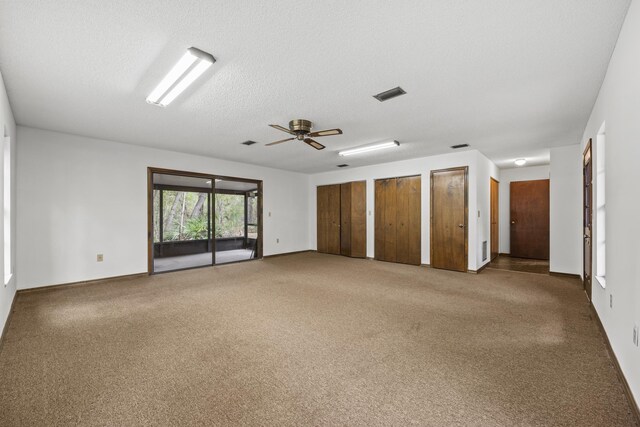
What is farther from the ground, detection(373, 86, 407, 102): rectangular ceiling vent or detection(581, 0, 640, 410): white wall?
detection(373, 86, 407, 102): rectangular ceiling vent

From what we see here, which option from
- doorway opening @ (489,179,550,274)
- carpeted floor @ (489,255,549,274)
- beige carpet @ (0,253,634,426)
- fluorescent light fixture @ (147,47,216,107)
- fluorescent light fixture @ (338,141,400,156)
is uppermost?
fluorescent light fixture @ (147,47,216,107)

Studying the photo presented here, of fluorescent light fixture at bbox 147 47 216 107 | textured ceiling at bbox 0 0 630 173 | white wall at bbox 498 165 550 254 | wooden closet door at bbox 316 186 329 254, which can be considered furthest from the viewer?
wooden closet door at bbox 316 186 329 254

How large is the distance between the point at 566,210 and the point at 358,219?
4.14 meters

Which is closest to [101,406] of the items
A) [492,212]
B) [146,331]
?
[146,331]

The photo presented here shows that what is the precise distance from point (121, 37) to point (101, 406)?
244 cm

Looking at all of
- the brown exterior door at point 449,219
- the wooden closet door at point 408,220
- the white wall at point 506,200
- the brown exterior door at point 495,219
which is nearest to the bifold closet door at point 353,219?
the wooden closet door at point 408,220

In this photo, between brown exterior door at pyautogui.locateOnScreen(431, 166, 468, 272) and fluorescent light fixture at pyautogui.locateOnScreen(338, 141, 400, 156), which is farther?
brown exterior door at pyautogui.locateOnScreen(431, 166, 468, 272)

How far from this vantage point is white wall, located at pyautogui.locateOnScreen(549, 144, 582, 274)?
4848 mm

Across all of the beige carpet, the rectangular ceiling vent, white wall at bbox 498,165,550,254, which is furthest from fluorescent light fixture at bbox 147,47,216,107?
white wall at bbox 498,165,550,254

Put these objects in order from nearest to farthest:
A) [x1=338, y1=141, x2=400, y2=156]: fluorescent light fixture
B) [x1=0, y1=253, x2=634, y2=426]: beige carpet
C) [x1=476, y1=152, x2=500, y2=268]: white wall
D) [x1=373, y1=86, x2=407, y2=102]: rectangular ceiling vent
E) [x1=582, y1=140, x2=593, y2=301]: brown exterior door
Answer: [x1=0, y1=253, x2=634, y2=426]: beige carpet, [x1=373, y1=86, x2=407, y2=102]: rectangular ceiling vent, [x1=582, y1=140, x2=593, y2=301]: brown exterior door, [x1=338, y1=141, x2=400, y2=156]: fluorescent light fixture, [x1=476, y1=152, x2=500, y2=268]: white wall

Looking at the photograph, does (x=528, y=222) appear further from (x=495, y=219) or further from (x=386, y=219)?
(x=386, y=219)

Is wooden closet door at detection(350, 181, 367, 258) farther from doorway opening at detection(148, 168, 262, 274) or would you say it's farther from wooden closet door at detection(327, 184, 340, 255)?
doorway opening at detection(148, 168, 262, 274)

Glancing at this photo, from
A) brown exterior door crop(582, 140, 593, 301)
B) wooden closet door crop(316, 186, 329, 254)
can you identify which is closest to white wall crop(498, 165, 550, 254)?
brown exterior door crop(582, 140, 593, 301)

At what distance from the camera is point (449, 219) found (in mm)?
5570
